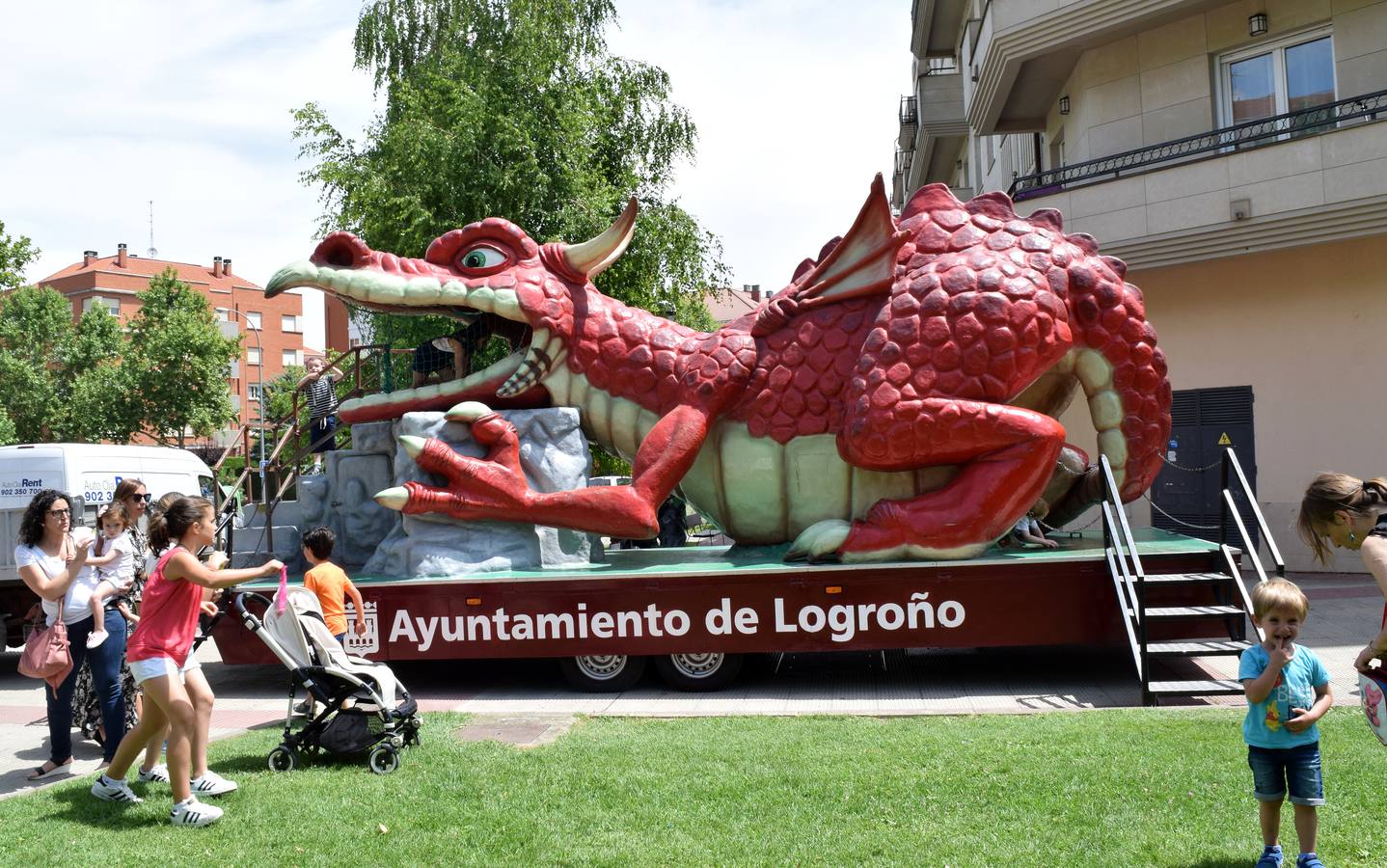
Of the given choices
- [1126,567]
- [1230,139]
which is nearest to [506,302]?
[1126,567]

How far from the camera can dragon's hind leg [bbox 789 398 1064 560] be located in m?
7.85

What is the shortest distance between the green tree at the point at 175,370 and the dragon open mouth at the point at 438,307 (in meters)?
30.3

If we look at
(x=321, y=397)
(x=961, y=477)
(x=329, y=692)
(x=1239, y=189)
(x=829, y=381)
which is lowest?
(x=329, y=692)

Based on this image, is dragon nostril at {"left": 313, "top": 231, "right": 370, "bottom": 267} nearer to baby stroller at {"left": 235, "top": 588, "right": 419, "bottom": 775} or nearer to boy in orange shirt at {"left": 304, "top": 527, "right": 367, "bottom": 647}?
boy in orange shirt at {"left": 304, "top": 527, "right": 367, "bottom": 647}

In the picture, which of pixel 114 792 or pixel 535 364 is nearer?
pixel 114 792

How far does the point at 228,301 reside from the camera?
222ft

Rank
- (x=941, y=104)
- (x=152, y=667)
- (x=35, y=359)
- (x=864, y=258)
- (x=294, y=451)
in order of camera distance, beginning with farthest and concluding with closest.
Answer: (x=35, y=359) < (x=941, y=104) < (x=294, y=451) < (x=864, y=258) < (x=152, y=667)

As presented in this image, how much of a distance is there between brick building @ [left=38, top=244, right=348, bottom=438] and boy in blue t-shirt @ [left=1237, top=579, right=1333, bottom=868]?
58378mm

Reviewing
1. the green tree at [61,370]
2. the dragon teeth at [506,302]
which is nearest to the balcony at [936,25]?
the dragon teeth at [506,302]

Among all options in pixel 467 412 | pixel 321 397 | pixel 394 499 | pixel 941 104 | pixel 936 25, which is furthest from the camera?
pixel 941 104

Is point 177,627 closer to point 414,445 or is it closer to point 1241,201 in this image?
point 414,445

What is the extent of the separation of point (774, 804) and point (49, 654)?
4.00m

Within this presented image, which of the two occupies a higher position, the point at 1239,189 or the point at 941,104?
the point at 941,104

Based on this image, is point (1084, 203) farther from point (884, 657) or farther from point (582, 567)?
point (582, 567)
